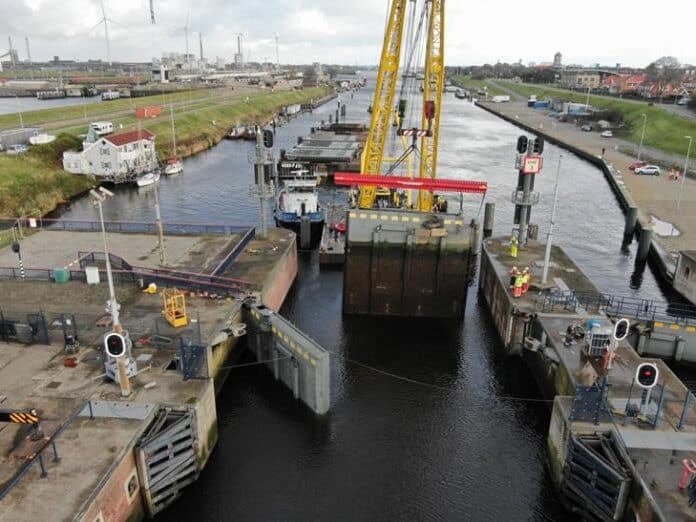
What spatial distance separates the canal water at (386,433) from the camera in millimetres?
21609

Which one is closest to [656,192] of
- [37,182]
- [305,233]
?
[305,233]

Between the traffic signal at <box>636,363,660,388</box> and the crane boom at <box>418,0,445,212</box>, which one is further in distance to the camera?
the crane boom at <box>418,0,445,212</box>

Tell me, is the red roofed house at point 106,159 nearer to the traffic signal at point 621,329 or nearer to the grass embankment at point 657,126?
the traffic signal at point 621,329

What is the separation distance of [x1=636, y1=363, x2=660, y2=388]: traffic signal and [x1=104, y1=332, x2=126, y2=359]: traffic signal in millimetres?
19225

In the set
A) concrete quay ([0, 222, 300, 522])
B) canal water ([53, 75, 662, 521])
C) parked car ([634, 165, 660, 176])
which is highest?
parked car ([634, 165, 660, 176])

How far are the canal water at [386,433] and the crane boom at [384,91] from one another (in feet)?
35.1

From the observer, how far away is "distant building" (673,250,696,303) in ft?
132

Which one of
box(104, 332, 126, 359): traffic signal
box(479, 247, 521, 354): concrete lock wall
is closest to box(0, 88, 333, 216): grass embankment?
box(104, 332, 126, 359): traffic signal

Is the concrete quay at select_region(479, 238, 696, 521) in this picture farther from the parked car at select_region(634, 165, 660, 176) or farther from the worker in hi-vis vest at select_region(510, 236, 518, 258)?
the parked car at select_region(634, 165, 660, 176)

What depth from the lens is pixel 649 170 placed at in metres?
77.6

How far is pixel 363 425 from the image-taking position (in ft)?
86.2

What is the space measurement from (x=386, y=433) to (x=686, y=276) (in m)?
29.4

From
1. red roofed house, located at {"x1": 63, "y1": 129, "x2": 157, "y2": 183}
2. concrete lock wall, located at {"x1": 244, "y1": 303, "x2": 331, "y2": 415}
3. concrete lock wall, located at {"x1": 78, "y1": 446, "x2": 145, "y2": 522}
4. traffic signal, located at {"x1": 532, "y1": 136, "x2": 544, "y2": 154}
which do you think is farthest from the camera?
red roofed house, located at {"x1": 63, "y1": 129, "x2": 157, "y2": 183}

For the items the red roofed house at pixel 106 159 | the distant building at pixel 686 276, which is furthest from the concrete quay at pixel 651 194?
the red roofed house at pixel 106 159
